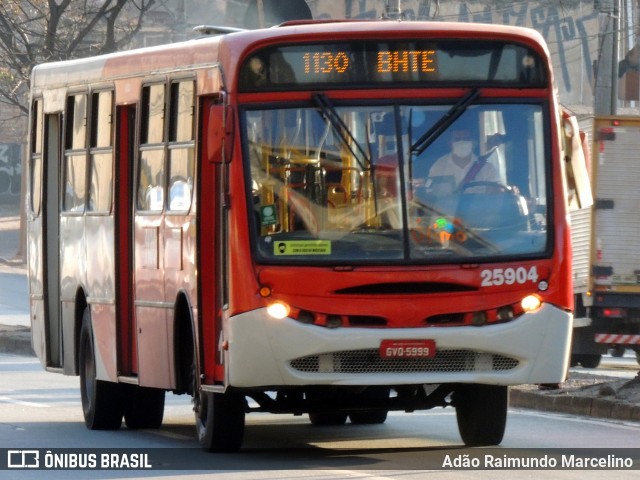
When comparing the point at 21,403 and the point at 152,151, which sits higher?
the point at 152,151

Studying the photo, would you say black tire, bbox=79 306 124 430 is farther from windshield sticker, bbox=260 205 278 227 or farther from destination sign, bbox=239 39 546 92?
destination sign, bbox=239 39 546 92

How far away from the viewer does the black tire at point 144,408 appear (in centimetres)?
1488

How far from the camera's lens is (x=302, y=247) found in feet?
37.1

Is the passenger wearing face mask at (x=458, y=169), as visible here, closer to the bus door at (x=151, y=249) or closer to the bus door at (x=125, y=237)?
the bus door at (x=151, y=249)

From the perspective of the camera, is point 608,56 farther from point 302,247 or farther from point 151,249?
point 302,247

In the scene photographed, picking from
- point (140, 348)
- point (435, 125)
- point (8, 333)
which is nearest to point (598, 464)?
point (435, 125)

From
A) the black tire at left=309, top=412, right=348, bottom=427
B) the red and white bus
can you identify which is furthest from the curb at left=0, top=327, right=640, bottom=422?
the red and white bus

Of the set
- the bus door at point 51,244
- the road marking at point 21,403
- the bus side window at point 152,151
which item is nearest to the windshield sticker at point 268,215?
the bus side window at point 152,151

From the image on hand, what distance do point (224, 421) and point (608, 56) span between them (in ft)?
53.9

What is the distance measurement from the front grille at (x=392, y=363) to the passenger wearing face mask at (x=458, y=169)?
1.03 m

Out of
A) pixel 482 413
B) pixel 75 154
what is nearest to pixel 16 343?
pixel 75 154

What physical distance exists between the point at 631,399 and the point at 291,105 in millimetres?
5609

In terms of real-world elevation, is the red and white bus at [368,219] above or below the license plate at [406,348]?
above

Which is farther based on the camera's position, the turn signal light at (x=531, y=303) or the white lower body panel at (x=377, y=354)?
the turn signal light at (x=531, y=303)
